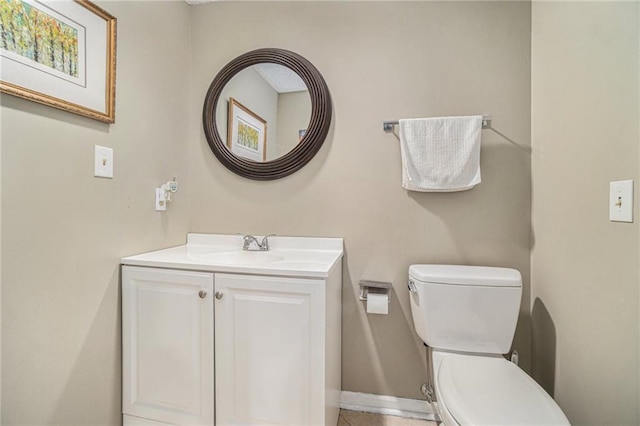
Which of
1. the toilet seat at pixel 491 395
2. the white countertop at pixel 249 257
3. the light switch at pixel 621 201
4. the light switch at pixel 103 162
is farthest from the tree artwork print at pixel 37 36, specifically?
the light switch at pixel 621 201

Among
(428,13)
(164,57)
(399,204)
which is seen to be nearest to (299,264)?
(399,204)

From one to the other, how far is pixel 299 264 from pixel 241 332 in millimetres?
343

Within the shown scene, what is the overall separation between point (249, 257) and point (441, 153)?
1.06 meters

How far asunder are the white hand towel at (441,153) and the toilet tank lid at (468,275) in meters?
0.38

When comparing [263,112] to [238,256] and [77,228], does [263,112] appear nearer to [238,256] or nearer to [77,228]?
[238,256]

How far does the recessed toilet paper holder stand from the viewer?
145 cm

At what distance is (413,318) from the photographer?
4.69ft

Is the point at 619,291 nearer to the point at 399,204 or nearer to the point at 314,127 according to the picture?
the point at 399,204

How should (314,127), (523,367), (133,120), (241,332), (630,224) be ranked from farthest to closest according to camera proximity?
(314,127)
(523,367)
(133,120)
(241,332)
(630,224)

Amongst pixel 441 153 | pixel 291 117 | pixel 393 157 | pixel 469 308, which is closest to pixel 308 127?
pixel 291 117

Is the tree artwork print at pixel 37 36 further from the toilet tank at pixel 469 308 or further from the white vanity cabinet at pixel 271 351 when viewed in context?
the toilet tank at pixel 469 308

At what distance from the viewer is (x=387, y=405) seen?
1527 millimetres

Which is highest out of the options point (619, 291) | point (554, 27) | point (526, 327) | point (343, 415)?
point (554, 27)

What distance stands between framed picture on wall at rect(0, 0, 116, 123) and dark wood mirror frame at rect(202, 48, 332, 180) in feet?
1.72
